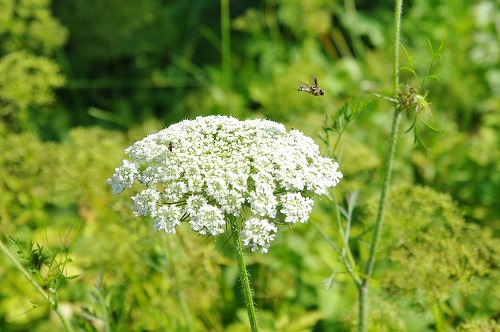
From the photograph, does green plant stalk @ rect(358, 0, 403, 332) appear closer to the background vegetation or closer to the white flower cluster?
the background vegetation

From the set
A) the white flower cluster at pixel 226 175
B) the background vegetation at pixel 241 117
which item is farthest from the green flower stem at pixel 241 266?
the background vegetation at pixel 241 117

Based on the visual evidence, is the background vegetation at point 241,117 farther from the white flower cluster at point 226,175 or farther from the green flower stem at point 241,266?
the green flower stem at point 241,266

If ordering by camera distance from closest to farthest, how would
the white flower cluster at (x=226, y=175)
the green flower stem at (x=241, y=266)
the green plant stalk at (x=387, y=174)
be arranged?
the white flower cluster at (x=226, y=175) < the green flower stem at (x=241, y=266) < the green plant stalk at (x=387, y=174)

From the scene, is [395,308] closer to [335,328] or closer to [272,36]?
[335,328]

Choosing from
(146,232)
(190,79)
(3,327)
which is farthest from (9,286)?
(190,79)

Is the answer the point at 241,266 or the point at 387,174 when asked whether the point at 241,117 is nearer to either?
the point at 387,174

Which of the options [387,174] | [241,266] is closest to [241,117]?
[387,174]

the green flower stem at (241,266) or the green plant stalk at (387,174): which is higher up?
the green plant stalk at (387,174)
